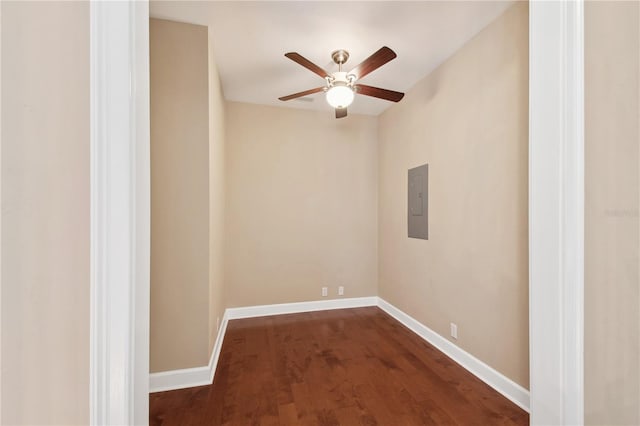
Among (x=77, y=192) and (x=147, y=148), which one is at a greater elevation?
(x=147, y=148)

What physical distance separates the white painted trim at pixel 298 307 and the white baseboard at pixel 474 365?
28.3 inches

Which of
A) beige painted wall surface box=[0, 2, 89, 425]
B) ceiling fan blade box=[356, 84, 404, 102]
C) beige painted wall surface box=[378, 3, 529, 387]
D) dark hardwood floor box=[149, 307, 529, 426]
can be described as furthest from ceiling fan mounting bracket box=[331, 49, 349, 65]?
dark hardwood floor box=[149, 307, 529, 426]

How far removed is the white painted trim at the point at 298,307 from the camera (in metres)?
3.39

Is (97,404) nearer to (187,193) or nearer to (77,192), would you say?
(77,192)

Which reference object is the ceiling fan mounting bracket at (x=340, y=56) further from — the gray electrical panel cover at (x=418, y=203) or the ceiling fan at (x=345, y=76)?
the gray electrical panel cover at (x=418, y=203)

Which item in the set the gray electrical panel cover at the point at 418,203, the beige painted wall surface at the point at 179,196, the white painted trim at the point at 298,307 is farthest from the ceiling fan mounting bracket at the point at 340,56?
the white painted trim at the point at 298,307

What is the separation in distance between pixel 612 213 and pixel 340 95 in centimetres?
185

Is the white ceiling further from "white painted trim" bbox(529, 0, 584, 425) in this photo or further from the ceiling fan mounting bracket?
"white painted trim" bbox(529, 0, 584, 425)

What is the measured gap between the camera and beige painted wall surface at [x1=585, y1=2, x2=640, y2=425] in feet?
2.89

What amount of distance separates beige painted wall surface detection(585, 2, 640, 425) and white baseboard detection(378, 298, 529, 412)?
3.45ft

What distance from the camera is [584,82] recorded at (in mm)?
949

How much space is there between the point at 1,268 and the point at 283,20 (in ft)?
7.38

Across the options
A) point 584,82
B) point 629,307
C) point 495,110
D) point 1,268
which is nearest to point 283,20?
point 495,110

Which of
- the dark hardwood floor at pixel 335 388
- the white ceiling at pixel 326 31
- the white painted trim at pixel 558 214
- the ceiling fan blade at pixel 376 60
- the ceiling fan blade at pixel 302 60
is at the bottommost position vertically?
the dark hardwood floor at pixel 335 388
